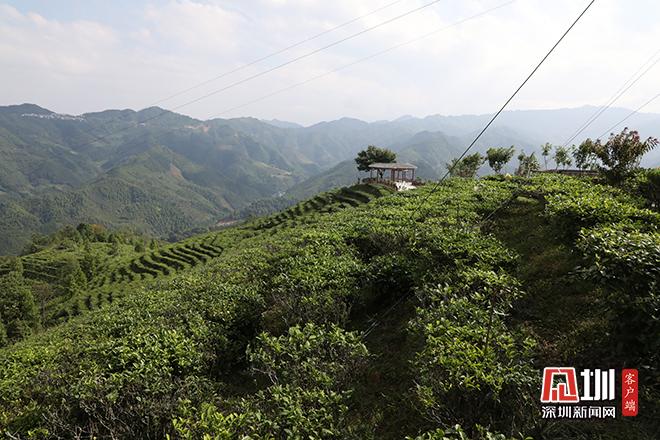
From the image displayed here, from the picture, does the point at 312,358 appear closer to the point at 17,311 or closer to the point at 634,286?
the point at 634,286

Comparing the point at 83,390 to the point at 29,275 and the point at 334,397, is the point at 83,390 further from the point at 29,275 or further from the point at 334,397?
the point at 29,275

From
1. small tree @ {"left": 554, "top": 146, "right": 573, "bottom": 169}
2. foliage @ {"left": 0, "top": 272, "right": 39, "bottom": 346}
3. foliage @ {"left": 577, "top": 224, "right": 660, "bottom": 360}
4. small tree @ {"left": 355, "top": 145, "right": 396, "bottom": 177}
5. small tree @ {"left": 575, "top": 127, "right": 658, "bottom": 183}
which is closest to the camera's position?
foliage @ {"left": 577, "top": 224, "right": 660, "bottom": 360}

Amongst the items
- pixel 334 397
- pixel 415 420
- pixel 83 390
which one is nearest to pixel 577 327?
pixel 415 420

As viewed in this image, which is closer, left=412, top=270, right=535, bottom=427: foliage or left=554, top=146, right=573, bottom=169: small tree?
left=412, top=270, right=535, bottom=427: foliage

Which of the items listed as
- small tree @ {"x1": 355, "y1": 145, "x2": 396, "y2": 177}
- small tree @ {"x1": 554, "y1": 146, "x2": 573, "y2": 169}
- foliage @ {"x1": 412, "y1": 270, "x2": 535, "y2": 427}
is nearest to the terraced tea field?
small tree @ {"x1": 355, "y1": 145, "x2": 396, "y2": 177}

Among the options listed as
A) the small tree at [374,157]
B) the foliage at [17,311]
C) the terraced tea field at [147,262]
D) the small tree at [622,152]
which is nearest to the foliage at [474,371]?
the small tree at [622,152]

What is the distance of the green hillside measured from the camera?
462cm

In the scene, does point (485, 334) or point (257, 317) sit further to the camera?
point (257, 317)

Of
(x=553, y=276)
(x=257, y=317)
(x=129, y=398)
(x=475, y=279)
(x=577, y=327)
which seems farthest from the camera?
(x=257, y=317)

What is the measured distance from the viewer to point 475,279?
7.22m

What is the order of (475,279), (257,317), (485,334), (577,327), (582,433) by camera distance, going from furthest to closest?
(257,317), (475,279), (577,327), (485,334), (582,433)

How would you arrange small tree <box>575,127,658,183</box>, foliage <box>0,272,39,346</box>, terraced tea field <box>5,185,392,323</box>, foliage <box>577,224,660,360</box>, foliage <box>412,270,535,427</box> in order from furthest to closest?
terraced tea field <box>5,185,392,323</box>
foliage <box>0,272,39,346</box>
small tree <box>575,127,658,183</box>
foliage <box>412,270,535,427</box>
foliage <box>577,224,660,360</box>

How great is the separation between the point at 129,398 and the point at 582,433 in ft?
22.0

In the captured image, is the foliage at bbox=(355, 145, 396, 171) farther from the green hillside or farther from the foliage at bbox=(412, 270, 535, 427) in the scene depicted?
the foliage at bbox=(412, 270, 535, 427)
